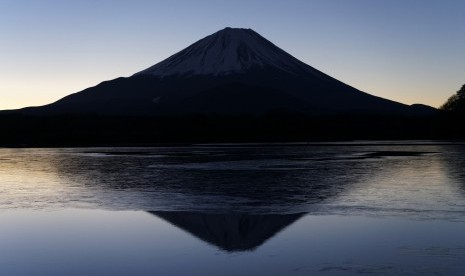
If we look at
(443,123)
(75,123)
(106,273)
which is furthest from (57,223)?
(75,123)

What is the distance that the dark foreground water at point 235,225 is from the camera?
35.1 feet

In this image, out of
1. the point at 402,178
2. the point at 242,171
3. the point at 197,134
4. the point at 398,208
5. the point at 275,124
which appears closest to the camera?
the point at 398,208

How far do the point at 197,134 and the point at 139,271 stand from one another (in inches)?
3699

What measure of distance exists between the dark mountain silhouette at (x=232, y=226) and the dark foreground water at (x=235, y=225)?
27mm

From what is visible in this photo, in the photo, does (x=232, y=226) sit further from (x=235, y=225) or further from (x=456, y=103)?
(x=456, y=103)

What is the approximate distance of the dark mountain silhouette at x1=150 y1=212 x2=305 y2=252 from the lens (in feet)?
42.2

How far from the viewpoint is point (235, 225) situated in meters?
14.7

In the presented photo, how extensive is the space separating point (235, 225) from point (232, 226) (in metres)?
0.17

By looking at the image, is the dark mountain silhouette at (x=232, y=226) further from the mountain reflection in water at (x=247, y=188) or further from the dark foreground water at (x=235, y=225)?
the mountain reflection in water at (x=247, y=188)

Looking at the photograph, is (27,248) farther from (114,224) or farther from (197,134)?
(197,134)

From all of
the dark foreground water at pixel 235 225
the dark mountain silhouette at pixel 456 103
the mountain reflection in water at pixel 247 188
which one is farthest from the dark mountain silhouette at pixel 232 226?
the dark mountain silhouette at pixel 456 103

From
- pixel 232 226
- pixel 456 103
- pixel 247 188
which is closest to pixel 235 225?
pixel 232 226

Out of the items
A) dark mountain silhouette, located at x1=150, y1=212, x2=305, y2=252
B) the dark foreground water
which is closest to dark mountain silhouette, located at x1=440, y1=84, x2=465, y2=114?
the dark foreground water

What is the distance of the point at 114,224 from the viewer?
15023 mm
